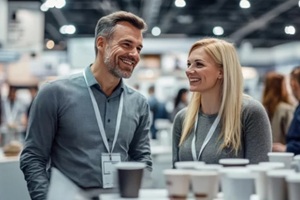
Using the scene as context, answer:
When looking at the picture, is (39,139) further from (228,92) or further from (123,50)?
(228,92)

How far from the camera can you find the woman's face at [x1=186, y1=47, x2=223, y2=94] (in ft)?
9.06

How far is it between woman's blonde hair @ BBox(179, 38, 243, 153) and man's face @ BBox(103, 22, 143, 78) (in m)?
0.35

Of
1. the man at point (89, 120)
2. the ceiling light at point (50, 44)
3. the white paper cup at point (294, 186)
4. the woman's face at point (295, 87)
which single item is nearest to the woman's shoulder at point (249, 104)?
the man at point (89, 120)

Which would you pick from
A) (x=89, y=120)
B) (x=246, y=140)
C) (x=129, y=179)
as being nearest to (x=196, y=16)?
(x=246, y=140)

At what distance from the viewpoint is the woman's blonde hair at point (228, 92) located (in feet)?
8.86

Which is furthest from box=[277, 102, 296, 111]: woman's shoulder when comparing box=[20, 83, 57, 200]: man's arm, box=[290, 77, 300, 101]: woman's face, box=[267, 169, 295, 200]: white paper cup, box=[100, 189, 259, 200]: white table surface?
box=[267, 169, 295, 200]: white paper cup

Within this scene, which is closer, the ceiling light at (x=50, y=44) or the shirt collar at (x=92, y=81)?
the shirt collar at (x=92, y=81)

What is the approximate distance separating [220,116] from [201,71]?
9.8 inches

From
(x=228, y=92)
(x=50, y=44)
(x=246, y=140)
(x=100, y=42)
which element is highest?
(x=50, y=44)

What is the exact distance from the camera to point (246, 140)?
8.96 feet

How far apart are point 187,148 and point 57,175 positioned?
831mm

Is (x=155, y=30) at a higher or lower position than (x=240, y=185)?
higher

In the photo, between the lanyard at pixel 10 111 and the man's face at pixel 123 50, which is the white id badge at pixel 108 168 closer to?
the man's face at pixel 123 50

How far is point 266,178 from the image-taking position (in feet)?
6.00
